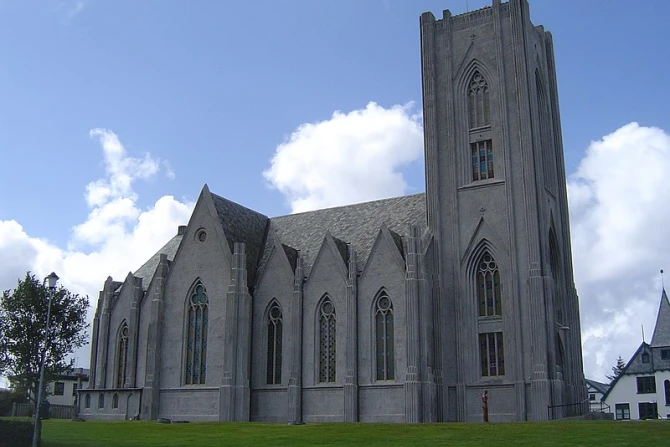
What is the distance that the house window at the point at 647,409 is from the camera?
73.7 metres

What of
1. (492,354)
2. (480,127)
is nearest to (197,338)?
(492,354)

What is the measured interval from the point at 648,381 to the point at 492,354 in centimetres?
3403

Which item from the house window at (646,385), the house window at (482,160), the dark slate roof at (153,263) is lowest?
the house window at (646,385)

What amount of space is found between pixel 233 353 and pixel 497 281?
18479 mm

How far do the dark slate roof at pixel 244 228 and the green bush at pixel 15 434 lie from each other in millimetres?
26478

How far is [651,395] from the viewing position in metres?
74.4

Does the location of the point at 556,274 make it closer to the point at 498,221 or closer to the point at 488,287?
the point at 488,287

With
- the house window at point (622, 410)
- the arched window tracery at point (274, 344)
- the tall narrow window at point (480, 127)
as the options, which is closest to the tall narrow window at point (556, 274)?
the tall narrow window at point (480, 127)

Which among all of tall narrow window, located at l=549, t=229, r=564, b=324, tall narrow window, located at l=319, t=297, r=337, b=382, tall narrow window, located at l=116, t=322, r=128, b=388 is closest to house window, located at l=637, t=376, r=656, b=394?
tall narrow window, located at l=549, t=229, r=564, b=324

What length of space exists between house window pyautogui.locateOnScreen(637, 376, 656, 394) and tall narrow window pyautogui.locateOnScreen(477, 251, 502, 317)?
33.5m

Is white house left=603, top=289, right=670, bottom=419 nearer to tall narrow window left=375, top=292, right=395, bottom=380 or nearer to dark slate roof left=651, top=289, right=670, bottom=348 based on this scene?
dark slate roof left=651, top=289, right=670, bottom=348

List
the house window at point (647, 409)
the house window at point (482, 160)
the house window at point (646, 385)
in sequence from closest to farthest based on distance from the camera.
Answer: the house window at point (482, 160), the house window at point (647, 409), the house window at point (646, 385)

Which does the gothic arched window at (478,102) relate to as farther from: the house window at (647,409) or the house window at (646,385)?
the house window at (647,409)

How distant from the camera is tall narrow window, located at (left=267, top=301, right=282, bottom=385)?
5397 centimetres
